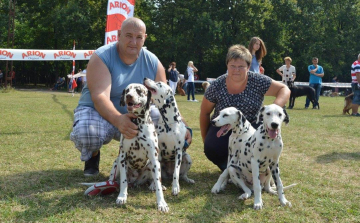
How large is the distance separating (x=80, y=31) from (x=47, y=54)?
13891 millimetres

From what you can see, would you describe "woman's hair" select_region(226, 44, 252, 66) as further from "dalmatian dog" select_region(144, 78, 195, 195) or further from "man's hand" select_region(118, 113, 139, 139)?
"man's hand" select_region(118, 113, 139, 139)

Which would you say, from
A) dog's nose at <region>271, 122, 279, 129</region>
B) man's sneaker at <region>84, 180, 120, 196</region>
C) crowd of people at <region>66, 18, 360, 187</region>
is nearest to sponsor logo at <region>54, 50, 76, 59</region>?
crowd of people at <region>66, 18, 360, 187</region>

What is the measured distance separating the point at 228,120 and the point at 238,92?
72 cm

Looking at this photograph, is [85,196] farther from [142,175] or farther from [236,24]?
[236,24]

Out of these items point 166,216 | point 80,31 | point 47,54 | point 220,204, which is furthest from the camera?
point 80,31

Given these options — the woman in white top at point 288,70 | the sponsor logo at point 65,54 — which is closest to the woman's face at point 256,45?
the woman in white top at point 288,70

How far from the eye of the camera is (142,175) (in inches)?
165

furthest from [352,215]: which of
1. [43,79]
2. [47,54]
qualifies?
[43,79]

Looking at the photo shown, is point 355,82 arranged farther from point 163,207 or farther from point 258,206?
point 163,207

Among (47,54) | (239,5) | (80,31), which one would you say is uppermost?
(239,5)

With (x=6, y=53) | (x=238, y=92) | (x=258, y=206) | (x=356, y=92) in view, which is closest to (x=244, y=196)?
(x=258, y=206)

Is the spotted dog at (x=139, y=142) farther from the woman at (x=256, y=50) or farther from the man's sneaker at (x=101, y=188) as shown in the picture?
the woman at (x=256, y=50)

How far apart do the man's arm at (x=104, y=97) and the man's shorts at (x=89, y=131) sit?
34 cm

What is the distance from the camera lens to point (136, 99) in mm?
3609
